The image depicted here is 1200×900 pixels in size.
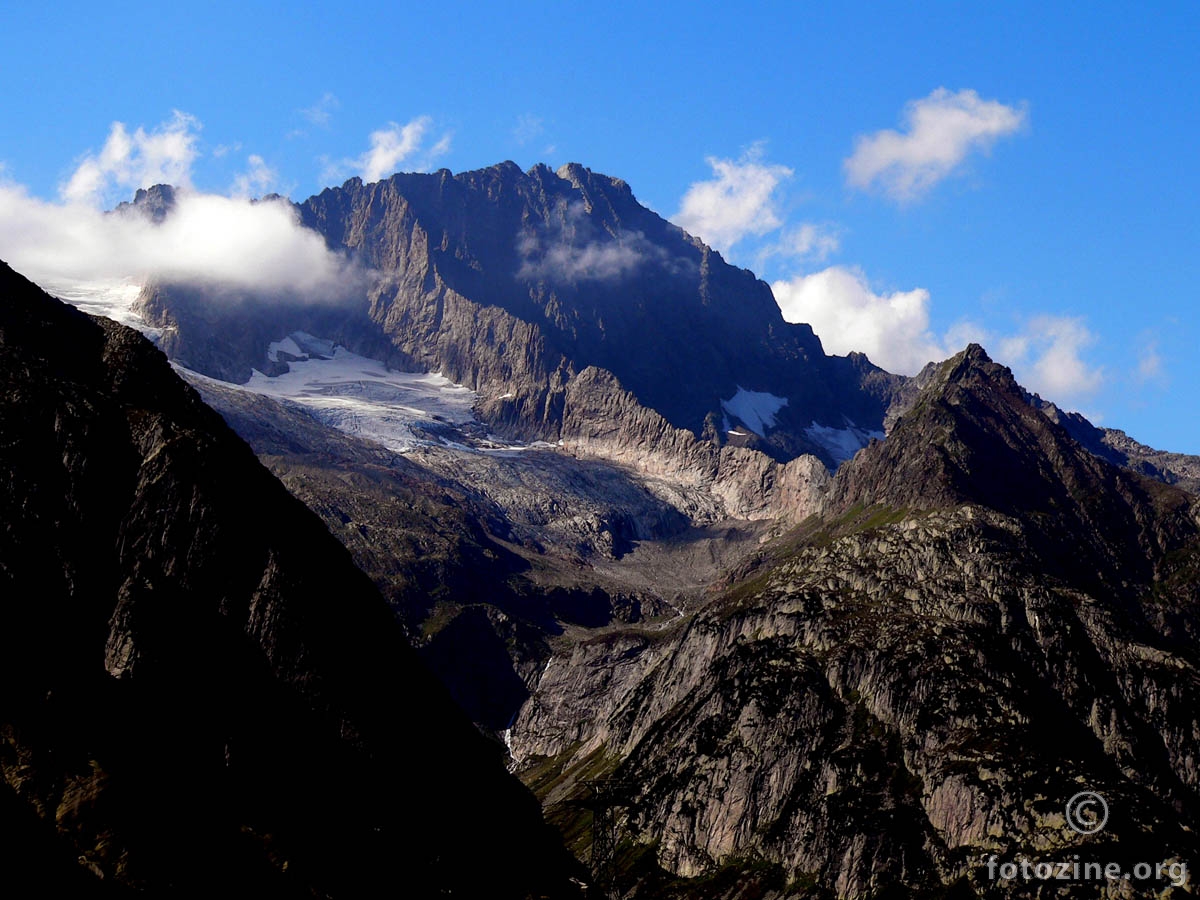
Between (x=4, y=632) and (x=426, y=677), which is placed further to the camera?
(x=426, y=677)

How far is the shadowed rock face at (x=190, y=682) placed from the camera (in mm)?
97000

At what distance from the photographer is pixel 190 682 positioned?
127 m

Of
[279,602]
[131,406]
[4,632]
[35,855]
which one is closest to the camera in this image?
[35,855]

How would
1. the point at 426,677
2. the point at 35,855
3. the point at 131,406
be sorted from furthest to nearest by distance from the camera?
1. the point at 426,677
2. the point at 131,406
3. the point at 35,855

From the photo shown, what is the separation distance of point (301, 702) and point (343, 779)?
10.1 m

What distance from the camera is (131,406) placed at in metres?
154

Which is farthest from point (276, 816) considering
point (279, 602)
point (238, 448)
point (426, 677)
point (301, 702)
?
point (238, 448)

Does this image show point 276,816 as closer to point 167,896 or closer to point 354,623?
point 167,896

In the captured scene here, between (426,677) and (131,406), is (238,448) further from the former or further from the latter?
(426,677)

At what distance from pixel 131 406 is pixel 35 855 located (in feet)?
245

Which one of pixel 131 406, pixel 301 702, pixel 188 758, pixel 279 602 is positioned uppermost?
pixel 131 406

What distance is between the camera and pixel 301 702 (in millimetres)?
138500

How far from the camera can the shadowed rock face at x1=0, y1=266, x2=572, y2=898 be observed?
97000mm

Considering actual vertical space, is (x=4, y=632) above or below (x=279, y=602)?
below
